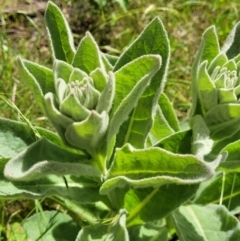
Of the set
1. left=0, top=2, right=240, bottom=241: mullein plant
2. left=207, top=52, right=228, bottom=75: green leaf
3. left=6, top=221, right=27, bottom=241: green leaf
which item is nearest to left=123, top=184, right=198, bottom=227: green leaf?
left=0, top=2, right=240, bottom=241: mullein plant

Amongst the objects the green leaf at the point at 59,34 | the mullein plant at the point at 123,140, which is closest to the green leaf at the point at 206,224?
the mullein plant at the point at 123,140

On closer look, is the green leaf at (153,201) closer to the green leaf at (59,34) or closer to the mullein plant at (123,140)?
the mullein plant at (123,140)

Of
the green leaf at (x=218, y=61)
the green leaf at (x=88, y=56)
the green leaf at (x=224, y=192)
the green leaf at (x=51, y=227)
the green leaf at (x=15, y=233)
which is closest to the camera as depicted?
the green leaf at (x=88, y=56)

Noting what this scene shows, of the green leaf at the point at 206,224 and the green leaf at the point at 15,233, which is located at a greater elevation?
the green leaf at the point at 206,224

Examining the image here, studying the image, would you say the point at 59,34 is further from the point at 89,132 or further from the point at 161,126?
the point at 161,126

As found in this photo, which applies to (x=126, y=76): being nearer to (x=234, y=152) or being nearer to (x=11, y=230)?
(x=234, y=152)

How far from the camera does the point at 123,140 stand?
2.36 meters

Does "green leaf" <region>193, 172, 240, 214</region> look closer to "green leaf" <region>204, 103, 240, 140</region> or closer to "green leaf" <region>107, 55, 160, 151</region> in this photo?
"green leaf" <region>204, 103, 240, 140</region>

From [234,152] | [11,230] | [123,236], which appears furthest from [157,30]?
[11,230]

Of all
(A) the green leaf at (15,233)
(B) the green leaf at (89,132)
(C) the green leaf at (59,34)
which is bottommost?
(A) the green leaf at (15,233)

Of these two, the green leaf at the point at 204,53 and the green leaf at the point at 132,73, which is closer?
the green leaf at the point at 132,73

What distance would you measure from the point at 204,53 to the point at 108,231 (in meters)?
0.87

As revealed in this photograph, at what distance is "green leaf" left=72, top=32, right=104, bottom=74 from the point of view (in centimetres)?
205

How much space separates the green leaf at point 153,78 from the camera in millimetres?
2189
